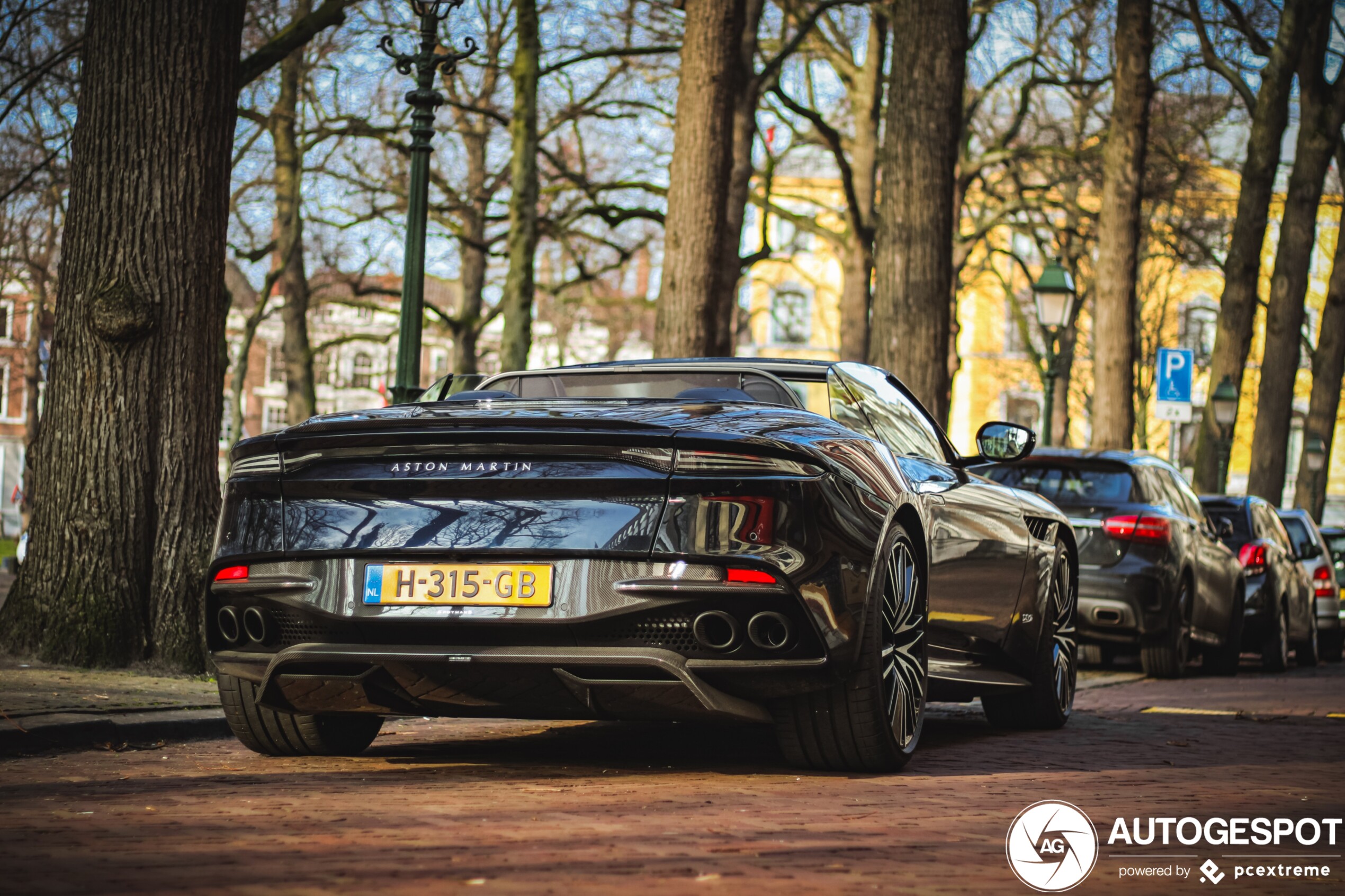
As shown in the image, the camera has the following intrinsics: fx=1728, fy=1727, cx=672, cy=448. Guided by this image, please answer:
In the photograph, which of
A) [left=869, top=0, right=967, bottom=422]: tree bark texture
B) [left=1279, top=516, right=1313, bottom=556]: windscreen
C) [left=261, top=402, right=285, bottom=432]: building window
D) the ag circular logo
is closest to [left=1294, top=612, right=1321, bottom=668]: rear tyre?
[left=1279, top=516, right=1313, bottom=556]: windscreen

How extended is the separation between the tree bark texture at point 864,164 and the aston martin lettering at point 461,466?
21817 millimetres

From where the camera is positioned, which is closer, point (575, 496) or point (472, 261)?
point (575, 496)

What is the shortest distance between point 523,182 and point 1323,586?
34.8 ft

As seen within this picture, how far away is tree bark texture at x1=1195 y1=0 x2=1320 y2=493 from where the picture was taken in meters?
26.2

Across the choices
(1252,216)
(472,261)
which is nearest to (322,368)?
(472,261)

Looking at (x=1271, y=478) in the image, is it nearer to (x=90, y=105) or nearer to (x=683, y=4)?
(x=683, y=4)

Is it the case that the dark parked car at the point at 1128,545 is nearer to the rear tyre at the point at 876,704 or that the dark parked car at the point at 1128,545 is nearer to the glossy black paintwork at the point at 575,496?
the rear tyre at the point at 876,704

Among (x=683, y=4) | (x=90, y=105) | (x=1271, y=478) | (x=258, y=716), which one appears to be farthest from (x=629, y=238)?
(x=258, y=716)

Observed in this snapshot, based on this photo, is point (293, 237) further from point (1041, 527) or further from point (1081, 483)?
point (1041, 527)

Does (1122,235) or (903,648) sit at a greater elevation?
(1122,235)

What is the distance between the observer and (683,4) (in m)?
16.8

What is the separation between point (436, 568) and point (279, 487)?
0.64m

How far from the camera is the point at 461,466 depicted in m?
5.14

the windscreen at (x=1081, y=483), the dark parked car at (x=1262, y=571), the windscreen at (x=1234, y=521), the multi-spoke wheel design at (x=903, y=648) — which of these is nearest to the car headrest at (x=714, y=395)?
the multi-spoke wheel design at (x=903, y=648)
